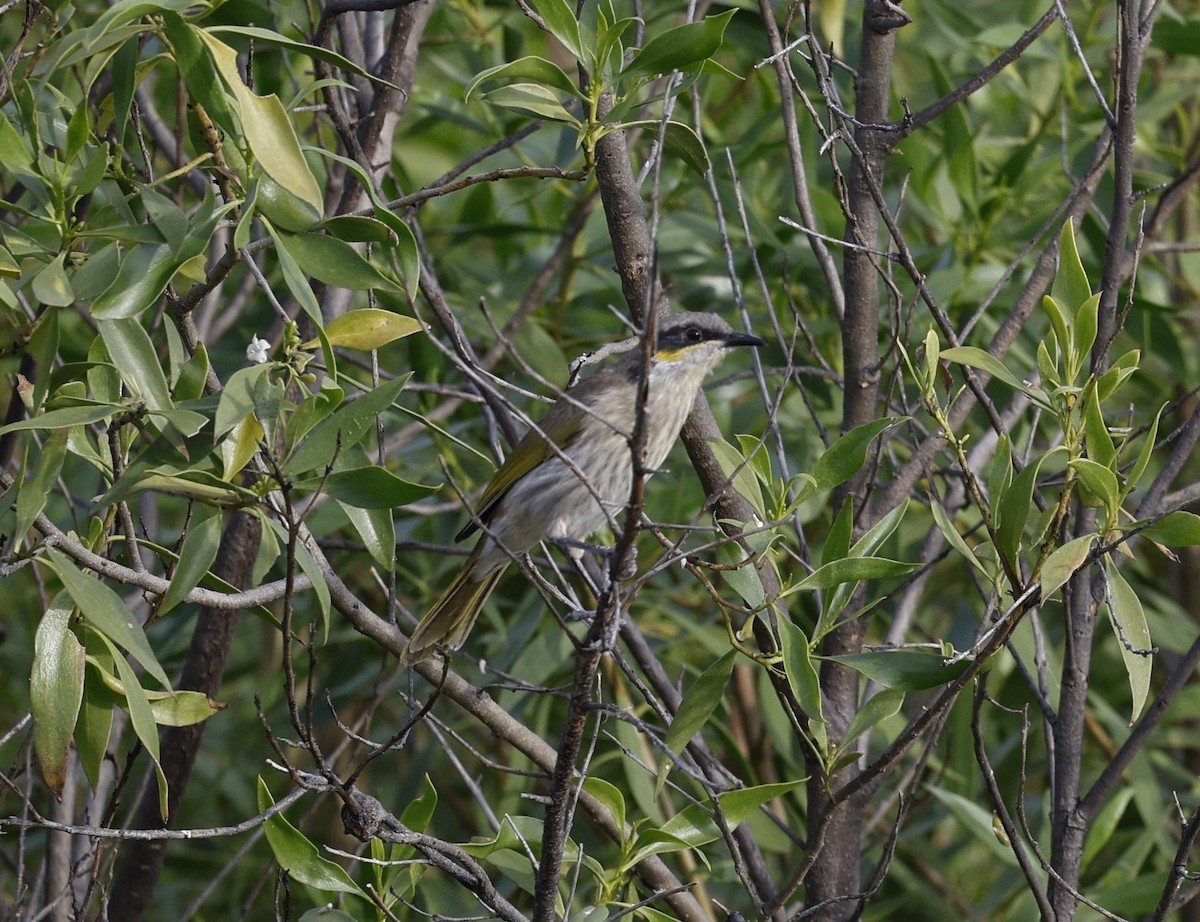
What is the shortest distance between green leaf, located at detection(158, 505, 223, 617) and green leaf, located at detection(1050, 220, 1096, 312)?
1.44 metres

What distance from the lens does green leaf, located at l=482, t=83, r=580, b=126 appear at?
2.59 meters

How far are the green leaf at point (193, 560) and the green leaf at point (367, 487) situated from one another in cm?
15

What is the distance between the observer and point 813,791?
10.1 ft

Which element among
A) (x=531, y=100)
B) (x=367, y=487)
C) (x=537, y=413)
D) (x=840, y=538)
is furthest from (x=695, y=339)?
(x=367, y=487)

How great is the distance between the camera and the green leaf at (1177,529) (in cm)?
221

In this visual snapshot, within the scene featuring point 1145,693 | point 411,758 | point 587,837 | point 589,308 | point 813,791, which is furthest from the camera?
point 411,758

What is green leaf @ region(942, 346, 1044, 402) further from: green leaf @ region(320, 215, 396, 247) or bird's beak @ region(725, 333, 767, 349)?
bird's beak @ region(725, 333, 767, 349)

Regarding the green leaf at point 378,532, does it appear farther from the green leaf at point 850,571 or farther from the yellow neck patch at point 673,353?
the yellow neck patch at point 673,353

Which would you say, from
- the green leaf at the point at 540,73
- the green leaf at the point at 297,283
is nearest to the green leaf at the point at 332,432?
the green leaf at the point at 297,283

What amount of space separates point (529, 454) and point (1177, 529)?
6.80ft

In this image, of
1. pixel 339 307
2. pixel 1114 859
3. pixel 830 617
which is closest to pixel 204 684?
pixel 339 307

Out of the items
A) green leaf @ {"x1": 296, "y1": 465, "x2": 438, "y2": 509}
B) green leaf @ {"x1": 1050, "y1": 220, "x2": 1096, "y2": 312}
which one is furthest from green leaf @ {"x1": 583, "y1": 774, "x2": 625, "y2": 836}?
green leaf @ {"x1": 1050, "y1": 220, "x2": 1096, "y2": 312}

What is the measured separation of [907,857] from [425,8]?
11.0ft

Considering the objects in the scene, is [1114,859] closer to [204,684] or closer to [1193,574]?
[1193,574]
